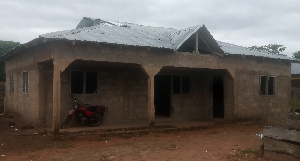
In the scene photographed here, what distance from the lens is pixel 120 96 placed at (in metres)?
13.5

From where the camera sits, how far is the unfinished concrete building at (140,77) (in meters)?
11.0

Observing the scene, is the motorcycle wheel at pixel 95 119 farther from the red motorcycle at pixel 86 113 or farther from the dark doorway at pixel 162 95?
the dark doorway at pixel 162 95

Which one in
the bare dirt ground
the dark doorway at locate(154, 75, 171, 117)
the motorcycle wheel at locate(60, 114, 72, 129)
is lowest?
the bare dirt ground

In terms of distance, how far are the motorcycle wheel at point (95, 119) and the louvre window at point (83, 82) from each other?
1143mm

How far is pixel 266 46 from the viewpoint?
49281 mm

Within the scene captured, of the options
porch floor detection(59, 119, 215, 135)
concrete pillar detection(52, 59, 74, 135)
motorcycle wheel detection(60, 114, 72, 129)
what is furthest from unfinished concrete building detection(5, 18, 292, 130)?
porch floor detection(59, 119, 215, 135)

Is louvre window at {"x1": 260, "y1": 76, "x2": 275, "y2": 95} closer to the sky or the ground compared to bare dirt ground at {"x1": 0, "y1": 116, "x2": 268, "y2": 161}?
closer to the sky

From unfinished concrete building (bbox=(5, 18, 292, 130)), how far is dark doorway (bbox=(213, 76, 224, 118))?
0.05m

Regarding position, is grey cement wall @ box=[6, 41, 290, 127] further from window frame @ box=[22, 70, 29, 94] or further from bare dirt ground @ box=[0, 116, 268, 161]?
bare dirt ground @ box=[0, 116, 268, 161]

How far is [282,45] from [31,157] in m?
47.3

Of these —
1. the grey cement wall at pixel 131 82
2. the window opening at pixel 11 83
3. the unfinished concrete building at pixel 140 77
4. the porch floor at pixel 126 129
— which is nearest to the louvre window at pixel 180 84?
the unfinished concrete building at pixel 140 77

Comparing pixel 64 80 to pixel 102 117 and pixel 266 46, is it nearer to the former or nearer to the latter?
pixel 102 117

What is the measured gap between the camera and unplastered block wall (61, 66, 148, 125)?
12830 mm

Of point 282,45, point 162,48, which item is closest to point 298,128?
point 162,48
